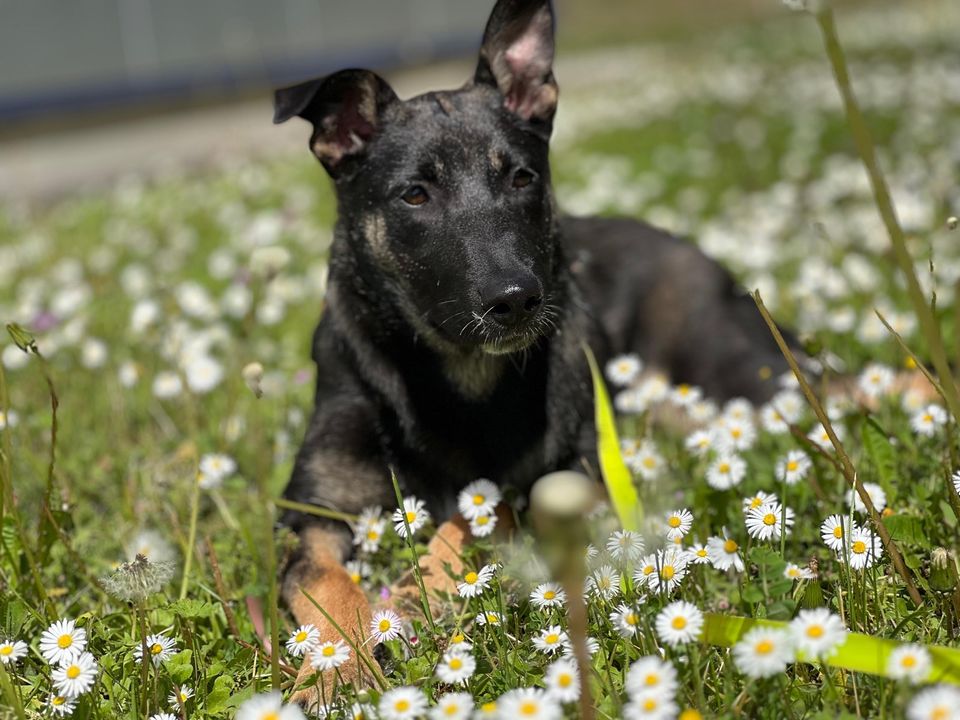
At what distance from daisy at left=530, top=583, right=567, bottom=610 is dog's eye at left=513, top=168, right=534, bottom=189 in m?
1.69

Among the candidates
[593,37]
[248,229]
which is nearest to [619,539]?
[248,229]

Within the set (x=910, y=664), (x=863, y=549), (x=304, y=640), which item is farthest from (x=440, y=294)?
(x=910, y=664)

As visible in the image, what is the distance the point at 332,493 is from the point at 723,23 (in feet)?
94.0

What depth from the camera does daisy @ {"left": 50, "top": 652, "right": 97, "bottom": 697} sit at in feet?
6.72

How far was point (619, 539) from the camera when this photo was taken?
234 cm

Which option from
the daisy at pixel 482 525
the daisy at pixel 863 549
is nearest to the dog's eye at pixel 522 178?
the daisy at pixel 482 525

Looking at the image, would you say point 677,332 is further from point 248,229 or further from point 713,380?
point 248,229

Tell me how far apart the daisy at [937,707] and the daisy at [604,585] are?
33.9 inches

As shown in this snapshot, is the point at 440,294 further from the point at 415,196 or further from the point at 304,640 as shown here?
the point at 304,640

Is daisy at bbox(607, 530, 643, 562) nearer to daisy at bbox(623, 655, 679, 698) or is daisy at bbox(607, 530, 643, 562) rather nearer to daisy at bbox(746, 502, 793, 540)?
daisy at bbox(746, 502, 793, 540)

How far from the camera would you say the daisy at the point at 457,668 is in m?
1.98

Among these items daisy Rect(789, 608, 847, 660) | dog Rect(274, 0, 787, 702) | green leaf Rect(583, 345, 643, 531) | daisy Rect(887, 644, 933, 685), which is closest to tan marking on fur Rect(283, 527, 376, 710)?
dog Rect(274, 0, 787, 702)

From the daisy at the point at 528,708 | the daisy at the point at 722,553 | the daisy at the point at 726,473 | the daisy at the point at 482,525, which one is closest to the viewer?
the daisy at the point at 528,708

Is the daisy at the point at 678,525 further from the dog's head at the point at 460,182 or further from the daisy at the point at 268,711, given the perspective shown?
the daisy at the point at 268,711
